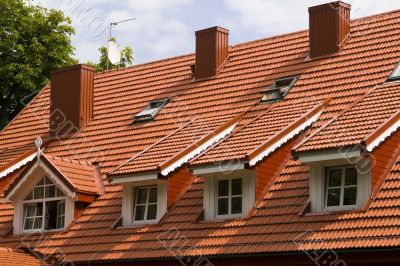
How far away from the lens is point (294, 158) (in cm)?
2259

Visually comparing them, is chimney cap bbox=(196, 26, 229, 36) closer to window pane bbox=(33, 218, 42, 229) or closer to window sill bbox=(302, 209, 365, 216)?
window pane bbox=(33, 218, 42, 229)

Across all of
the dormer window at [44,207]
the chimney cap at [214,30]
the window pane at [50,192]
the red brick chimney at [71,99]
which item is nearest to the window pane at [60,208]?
the dormer window at [44,207]

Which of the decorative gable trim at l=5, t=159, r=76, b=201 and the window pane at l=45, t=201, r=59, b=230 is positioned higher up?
the decorative gable trim at l=5, t=159, r=76, b=201

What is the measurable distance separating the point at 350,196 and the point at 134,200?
5.93 metres

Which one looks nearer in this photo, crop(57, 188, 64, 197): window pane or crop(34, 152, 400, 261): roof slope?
crop(34, 152, 400, 261): roof slope

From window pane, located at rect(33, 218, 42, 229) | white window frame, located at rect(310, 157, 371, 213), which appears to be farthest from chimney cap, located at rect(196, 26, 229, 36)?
white window frame, located at rect(310, 157, 371, 213)

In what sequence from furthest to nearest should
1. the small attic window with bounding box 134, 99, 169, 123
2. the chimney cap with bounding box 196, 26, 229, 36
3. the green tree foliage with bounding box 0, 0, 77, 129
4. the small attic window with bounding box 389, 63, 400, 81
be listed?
the green tree foliage with bounding box 0, 0, 77, 129
the chimney cap with bounding box 196, 26, 229, 36
the small attic window with bounding box 134, 99, 169, 123
the small attic window with bounding box 389, 63, 400, 81

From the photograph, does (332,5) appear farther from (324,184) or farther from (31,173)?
(31,173)

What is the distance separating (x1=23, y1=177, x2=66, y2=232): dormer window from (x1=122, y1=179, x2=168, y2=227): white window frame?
2.18 m

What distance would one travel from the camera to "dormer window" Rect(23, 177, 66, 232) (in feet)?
91.2

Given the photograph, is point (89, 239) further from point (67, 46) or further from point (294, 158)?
point (67, 46)

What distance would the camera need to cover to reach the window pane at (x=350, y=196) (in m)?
22.2

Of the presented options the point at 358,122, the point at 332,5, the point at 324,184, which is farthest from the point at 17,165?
the point at 358,122

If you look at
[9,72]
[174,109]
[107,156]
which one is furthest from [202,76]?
[9,72]
